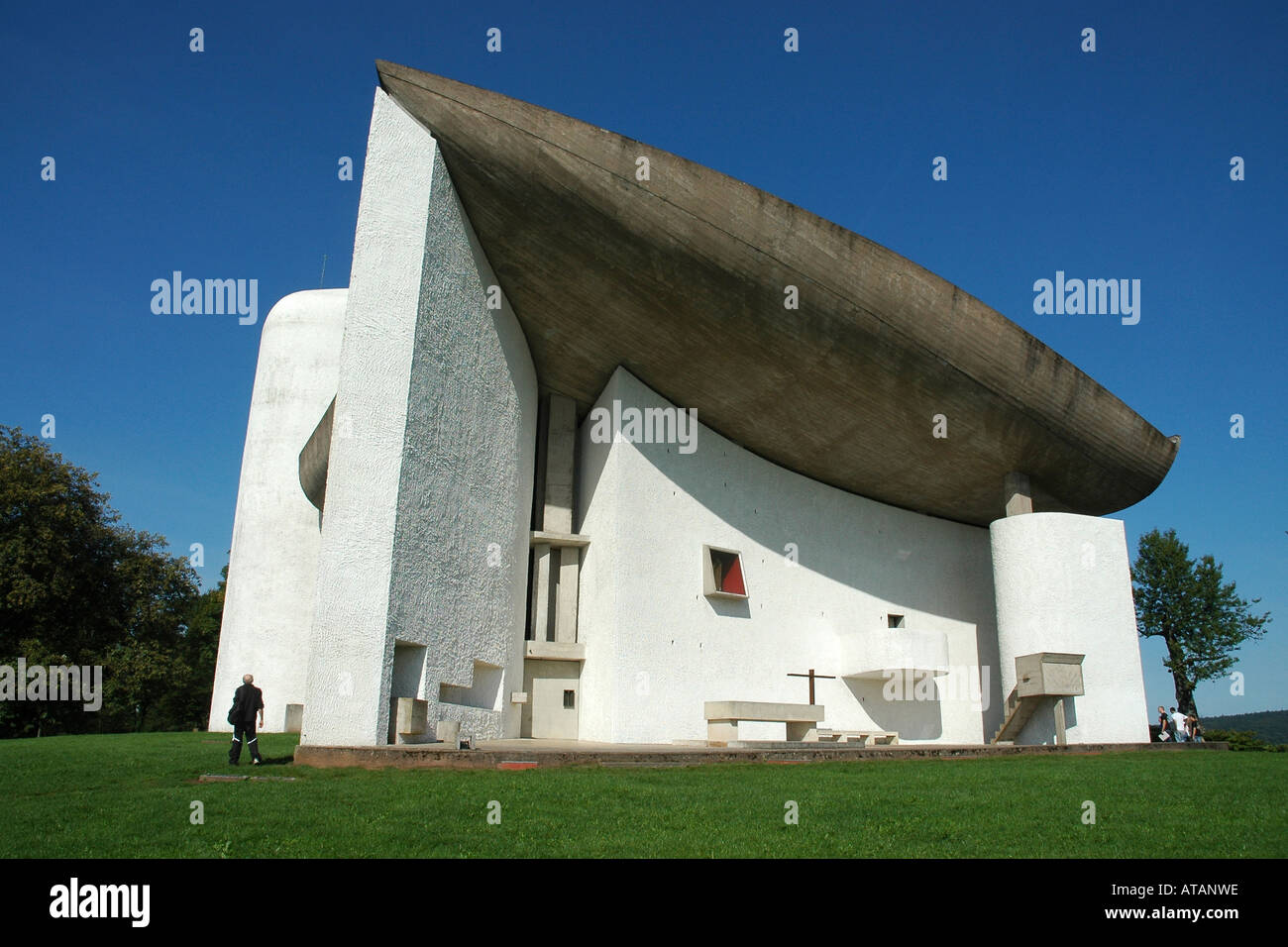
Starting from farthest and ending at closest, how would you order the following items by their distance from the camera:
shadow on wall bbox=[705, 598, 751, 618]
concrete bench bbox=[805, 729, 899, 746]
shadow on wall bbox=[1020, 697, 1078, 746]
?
shadow on wall bbox=[705, 598, 751, 618], shadow on wall bbox=[1020, 697, 1078, 746], concrete bench bbox=[805, 729, 899, 746]

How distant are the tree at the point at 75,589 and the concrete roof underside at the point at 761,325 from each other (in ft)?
52.6

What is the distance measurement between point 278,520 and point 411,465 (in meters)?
13.1

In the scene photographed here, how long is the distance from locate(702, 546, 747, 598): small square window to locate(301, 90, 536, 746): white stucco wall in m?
4.45

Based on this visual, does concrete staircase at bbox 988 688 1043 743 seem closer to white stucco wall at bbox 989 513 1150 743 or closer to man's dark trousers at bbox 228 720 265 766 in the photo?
white stucco wall at bbox 989 513 1150 743

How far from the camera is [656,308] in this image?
16.4m

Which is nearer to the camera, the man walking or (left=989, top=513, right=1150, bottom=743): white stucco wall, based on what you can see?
the man walking

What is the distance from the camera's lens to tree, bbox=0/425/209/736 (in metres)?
24.3

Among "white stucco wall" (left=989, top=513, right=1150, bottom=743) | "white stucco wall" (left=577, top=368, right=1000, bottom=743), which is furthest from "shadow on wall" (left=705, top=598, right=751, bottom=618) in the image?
"white stucco wall" (left=989, top=513, right=1150, bottom=743)

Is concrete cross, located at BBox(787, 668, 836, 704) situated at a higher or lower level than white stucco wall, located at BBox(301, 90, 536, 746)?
lower

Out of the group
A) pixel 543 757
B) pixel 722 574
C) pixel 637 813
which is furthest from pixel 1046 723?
pixel 637 813

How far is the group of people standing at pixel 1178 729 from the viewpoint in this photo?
20.6m
